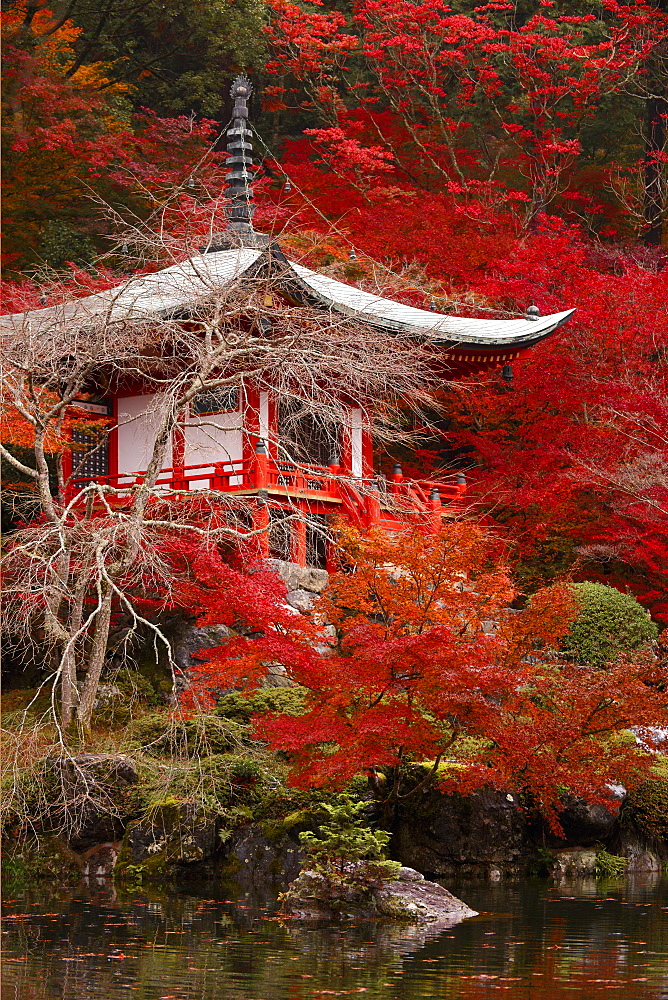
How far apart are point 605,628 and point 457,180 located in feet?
52.1

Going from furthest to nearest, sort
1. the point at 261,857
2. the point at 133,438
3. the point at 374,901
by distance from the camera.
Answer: the point at 133,438, the point at 261,857, the point at 374,901

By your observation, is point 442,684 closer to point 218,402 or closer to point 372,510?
point 372,510

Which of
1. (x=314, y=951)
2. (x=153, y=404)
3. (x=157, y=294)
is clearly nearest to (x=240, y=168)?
(x=157, y=294)

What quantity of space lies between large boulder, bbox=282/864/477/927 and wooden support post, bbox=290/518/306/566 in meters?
7.32

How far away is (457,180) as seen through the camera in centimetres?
3117

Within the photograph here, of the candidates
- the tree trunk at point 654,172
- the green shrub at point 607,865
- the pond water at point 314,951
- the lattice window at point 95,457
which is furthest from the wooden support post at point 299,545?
the tree trunk at point 654,172

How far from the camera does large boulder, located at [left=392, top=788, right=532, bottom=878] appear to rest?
14219 mm

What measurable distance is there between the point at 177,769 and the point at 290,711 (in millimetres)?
2011

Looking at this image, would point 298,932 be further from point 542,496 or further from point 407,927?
point 542,496

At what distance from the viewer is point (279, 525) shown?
19.6m

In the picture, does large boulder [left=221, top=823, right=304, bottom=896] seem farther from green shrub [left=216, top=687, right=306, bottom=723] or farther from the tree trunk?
the tree trunk

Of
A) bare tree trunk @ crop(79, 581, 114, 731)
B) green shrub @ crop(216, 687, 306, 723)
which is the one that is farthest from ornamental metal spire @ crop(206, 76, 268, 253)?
green shrub @ crop(216, 687, 306, 723)

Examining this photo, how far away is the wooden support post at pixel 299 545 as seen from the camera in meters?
18.5

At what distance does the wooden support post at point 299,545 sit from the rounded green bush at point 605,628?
13.1ft
